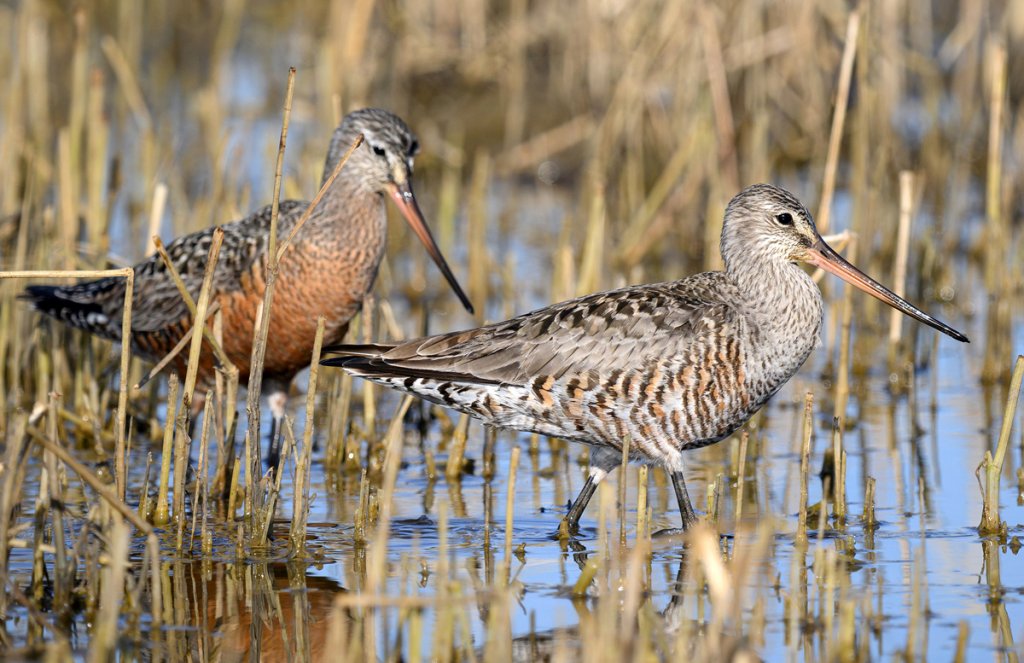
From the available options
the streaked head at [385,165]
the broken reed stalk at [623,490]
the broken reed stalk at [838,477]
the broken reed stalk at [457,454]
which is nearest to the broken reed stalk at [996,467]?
the broken reed stalk at [838,477]

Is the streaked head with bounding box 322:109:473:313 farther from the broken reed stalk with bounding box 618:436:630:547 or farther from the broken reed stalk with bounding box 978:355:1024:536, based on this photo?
the broken reed stalk with bounding box 978:355:1024:536

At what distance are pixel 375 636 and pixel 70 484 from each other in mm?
2660

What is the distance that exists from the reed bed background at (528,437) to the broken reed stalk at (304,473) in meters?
0.02

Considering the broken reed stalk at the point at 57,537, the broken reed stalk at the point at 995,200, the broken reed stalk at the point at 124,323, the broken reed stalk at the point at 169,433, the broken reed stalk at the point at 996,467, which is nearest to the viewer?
the broken reed stalk at the point at 57,537

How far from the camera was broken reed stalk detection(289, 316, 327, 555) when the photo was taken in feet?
18.7

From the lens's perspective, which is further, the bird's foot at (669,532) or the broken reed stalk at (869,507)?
the bird's foot at (669,532)

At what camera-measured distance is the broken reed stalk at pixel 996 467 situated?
600 cm

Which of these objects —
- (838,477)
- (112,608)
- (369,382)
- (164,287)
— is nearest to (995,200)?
(838,477)

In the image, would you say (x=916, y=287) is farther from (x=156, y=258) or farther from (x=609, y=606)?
(x=609, y=606)

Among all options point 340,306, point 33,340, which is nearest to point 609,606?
point 340,306

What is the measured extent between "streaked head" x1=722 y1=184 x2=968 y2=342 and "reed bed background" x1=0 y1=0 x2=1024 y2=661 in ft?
2.64

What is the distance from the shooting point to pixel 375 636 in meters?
5.05

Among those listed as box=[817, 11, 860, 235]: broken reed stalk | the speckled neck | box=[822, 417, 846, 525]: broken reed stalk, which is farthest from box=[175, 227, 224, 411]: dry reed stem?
box=[817, 11, 860, 235]: broken reed stalk

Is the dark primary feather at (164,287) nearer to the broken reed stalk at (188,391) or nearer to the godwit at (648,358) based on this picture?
the godwit at (648,358)
